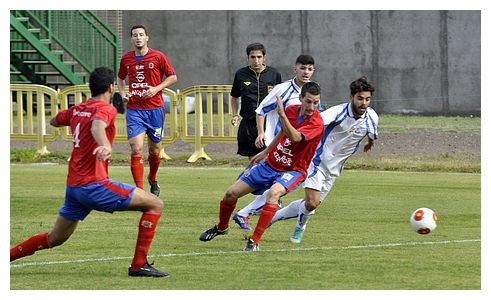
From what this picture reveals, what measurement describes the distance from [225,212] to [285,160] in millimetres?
893

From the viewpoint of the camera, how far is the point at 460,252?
11641mm

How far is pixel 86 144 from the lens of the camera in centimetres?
983

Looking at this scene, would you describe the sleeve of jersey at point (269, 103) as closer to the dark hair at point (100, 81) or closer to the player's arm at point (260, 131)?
the player's arm at point (260, 131)

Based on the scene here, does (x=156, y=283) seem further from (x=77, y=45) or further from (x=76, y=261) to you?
(x=77, y=45)

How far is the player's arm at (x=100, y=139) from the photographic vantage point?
9.41 m

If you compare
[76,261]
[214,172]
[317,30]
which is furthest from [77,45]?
[76,261]

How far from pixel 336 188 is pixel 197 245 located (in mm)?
6089

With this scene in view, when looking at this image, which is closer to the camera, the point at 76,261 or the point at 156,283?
the point at 156,283

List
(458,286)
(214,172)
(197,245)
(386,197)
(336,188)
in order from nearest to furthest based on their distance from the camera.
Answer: (458,286)
(197,245)
(386,197)
(336,188)
(214,172)

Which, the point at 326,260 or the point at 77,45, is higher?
the point at 77,45

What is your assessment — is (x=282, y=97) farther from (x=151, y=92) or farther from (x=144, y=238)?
(x=144, y=238)

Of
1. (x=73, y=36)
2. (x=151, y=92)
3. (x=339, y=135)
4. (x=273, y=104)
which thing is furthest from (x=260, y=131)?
(x=73, y=36)

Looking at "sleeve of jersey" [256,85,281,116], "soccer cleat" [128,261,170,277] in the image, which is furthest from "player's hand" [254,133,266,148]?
"soccer cleat" [128,261,170,277]

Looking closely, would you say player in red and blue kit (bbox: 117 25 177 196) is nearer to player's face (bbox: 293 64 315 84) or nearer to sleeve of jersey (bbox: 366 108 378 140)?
player's face (bbox: 293 64 315 84)
